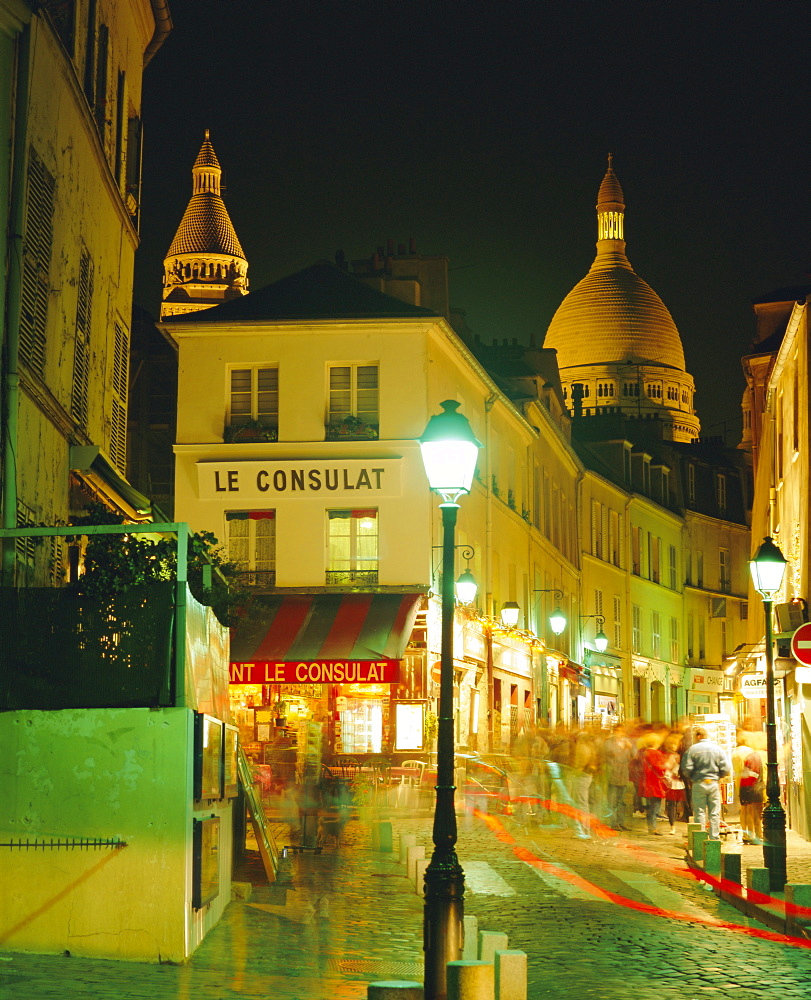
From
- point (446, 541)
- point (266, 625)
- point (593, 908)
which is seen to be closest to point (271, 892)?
point (593, 908)

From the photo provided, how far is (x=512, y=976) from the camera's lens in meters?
8.22

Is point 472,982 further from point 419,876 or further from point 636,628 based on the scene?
point 636,628

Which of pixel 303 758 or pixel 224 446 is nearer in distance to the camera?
pixel 303 758

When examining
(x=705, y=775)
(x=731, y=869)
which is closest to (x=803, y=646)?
(x=731, y=869)

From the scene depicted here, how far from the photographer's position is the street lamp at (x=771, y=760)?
1433 cm

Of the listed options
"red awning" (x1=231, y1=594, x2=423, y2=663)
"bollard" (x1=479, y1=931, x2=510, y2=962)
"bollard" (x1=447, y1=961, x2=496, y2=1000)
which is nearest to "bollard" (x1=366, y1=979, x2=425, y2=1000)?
"bollard" (x1=447, y1=961, x2=496, y2=1000)

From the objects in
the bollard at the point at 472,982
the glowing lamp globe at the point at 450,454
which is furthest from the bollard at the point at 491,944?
the glowing lamp globe at the point at 450,454

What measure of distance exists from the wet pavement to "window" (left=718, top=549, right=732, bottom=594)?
45248 millimetres

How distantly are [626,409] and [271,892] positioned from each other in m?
137

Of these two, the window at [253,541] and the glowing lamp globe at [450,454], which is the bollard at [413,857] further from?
the window at [253,541]

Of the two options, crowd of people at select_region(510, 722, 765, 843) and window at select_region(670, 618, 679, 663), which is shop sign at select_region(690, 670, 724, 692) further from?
crowd of people at select_region(510, 722, 765, 843)

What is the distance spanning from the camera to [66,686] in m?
10.4

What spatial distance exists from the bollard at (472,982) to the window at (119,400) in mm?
11831

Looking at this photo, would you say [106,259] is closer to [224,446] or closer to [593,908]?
[593,908]
